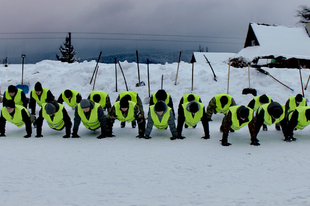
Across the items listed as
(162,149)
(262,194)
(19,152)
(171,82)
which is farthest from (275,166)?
(171,82)

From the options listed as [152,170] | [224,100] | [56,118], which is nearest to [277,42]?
[224,100]

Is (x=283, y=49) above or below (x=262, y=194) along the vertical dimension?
above

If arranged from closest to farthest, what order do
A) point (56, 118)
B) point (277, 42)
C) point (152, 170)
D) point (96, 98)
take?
point (152, 170) < point (56, 118) < point (96, 98) < point (277, 42)

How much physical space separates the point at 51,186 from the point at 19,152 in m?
1.97

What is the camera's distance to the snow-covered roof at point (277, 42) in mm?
22750

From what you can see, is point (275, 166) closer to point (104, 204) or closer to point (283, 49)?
point (104, 204)

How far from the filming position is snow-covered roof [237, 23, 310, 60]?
896 inches

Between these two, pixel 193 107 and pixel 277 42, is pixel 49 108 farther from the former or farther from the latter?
pixel 277 42

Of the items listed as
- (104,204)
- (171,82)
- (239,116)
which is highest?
(171,82)

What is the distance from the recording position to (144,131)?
6.25m

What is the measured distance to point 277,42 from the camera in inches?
933

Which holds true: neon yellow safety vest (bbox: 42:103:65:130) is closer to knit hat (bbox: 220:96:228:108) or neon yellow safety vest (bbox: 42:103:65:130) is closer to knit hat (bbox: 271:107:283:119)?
knit hat (bbox: 220:96:228:108)

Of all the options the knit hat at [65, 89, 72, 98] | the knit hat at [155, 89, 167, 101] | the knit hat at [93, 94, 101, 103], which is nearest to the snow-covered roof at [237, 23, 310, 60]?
the knit hat at [155, 89, 167, 101]

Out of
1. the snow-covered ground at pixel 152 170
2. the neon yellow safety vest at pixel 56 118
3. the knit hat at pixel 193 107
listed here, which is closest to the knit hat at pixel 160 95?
the snow-covered ground at pixel 152 170
